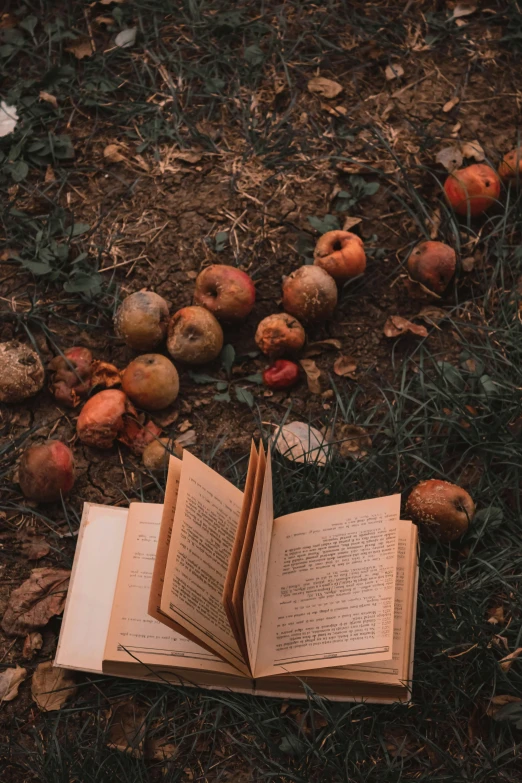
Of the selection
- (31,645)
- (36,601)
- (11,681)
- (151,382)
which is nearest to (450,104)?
(151,382)

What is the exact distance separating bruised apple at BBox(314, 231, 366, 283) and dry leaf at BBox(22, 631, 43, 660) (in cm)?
180

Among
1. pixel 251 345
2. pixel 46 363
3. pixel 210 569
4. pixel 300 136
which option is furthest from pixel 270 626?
pixel 300 136

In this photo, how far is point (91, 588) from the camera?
2.57 meters

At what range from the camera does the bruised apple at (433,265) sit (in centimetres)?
→ 317

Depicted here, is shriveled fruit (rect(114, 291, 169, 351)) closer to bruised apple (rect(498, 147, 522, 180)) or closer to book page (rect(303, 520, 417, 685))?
book page (rect(303, 520, 417, 685))

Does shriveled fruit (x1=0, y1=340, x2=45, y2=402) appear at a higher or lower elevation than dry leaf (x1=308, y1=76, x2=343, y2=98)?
lower

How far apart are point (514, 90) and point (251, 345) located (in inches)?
75.5

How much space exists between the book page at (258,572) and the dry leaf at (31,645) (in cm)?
78

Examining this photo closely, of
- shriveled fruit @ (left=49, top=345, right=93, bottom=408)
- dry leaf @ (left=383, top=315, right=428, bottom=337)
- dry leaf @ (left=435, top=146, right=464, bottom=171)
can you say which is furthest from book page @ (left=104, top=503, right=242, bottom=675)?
dry leaf @ (left=435, top=146, right=464, bottom=171)

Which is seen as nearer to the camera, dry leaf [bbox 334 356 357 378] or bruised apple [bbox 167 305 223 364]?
bruised apple [bbox 167 305 223 364]

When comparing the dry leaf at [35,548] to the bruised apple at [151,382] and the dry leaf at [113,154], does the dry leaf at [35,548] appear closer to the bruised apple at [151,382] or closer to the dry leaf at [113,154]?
the bruised apple at [151,382]

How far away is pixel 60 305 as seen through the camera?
10.9 ft

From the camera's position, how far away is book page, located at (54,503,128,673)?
8.12 feet

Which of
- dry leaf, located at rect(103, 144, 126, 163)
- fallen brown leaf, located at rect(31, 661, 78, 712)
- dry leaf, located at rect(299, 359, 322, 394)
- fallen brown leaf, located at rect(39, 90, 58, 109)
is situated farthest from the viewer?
fallen brown leaf, located at rect(39, 90, 58, 109)
